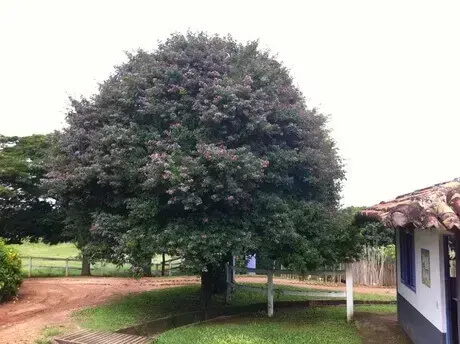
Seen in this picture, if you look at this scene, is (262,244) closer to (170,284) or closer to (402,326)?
(402,326)

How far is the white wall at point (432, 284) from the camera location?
702 cm

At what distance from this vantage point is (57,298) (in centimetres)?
1501

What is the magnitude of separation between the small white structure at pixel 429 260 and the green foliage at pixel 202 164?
84.4 inches

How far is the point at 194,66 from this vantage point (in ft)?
39.1

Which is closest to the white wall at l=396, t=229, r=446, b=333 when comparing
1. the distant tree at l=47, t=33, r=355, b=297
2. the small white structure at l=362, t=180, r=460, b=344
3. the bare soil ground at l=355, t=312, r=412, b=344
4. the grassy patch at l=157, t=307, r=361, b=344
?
the small white structure at l=362, t=180, r=460, b=344

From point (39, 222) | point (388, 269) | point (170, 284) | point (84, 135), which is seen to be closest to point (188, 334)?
point (84, 135)

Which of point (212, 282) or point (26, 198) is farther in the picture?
point (26, 198)

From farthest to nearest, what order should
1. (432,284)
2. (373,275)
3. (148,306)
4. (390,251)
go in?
1. (390,251)
2. (373,275)
3. (148,306)
4. (432,284)

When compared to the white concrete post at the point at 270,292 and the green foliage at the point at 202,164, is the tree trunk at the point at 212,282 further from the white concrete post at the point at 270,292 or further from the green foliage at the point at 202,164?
the green foliage at the point at 202,164

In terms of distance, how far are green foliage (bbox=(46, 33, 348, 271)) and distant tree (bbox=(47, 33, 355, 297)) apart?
3 cm

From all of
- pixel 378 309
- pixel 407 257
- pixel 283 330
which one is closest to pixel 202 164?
pixel 283 330

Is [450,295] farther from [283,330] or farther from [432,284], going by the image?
[283,330]

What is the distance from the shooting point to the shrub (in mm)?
14003

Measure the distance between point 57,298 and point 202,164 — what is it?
8.32 metres
